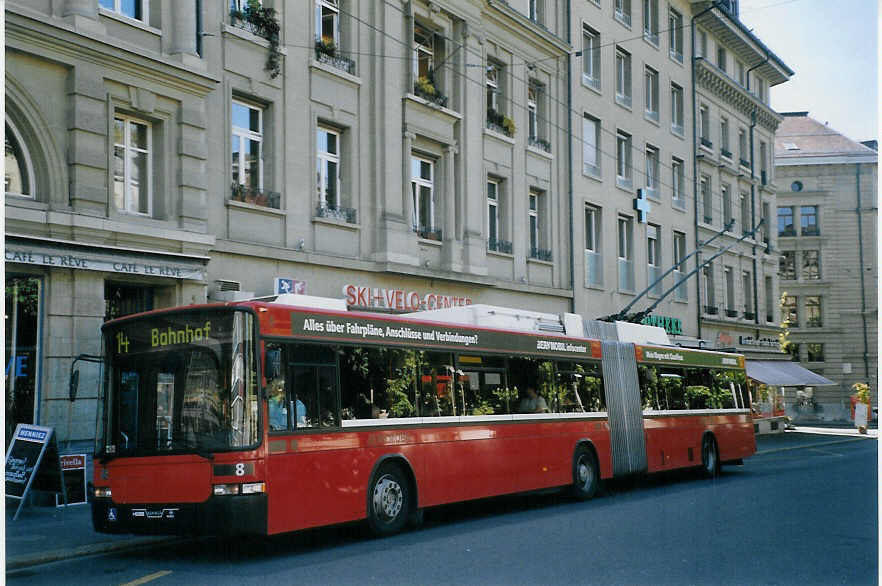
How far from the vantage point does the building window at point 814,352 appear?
5028 centimetres

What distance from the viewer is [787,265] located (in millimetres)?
55531

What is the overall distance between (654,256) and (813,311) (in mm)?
17878

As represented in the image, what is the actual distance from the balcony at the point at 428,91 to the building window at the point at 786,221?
34938 millimetres

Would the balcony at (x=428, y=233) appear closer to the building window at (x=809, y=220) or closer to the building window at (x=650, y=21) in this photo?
the building window at (x=650, y=21)

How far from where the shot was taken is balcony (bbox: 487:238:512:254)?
88.5 ft

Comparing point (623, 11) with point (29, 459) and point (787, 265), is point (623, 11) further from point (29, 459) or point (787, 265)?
point (29, 459)

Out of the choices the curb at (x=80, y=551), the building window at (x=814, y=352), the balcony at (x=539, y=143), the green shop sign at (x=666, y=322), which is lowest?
the curb at (x=80, y=551)

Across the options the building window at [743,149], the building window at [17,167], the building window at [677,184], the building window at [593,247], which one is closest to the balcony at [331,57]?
the building window at [17,167]

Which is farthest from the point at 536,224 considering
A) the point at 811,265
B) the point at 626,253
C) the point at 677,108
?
the point at 811,265

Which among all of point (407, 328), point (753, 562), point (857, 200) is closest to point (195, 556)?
point (407, 328)

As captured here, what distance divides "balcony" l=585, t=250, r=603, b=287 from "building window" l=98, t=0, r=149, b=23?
57.0 ft

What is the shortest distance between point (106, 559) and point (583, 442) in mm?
8555

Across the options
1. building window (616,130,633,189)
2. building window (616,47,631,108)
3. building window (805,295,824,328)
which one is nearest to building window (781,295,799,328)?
building window (805,295,824,328)

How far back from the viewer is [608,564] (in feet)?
32.7
